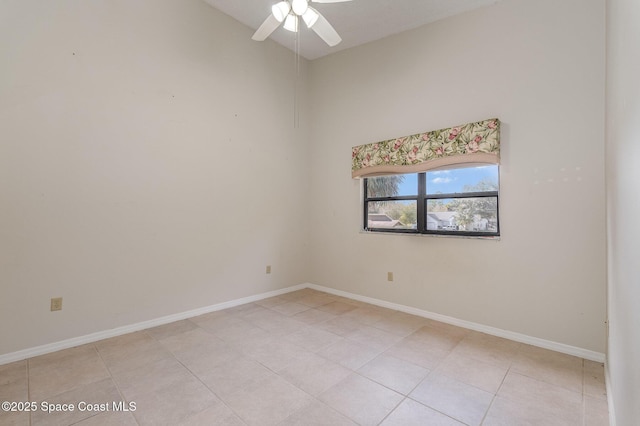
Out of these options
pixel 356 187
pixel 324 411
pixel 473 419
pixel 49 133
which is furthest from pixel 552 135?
pixel 49 133

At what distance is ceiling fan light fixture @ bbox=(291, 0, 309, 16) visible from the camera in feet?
7.75

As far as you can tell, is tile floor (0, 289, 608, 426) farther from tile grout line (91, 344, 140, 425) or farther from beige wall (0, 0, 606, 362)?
beige wall (0, 0, 606, 362)

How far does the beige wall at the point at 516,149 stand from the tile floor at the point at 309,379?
1.41 ft

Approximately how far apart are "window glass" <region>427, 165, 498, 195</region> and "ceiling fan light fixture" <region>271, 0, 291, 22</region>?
222 cm

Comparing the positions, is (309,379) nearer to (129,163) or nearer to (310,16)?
(129,163)

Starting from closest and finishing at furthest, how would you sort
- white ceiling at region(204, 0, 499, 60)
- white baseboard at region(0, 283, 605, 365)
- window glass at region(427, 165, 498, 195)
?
white baseboard at region(0, 283, 605, 365) → window glass at region(427, 165, 498, 195) → white ceiling at region(204, 0, 499, 60)

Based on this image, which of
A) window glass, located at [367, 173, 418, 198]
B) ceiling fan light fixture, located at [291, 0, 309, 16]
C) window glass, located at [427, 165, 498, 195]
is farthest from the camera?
window glass, located at [367, 173, 418, 198]

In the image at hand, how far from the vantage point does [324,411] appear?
1.80 meters

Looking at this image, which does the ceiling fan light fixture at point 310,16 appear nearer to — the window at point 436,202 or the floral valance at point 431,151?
the floral valance at point 431,151

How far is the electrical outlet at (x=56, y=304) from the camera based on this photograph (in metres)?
2.54

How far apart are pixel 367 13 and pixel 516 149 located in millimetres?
2261

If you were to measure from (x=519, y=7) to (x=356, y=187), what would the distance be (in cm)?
253

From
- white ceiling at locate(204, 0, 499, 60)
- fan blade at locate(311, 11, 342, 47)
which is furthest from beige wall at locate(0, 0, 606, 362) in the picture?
fan blade at locate(311, 11, 342, 47)

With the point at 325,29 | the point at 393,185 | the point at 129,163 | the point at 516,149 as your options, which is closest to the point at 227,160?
the point at 129,163
